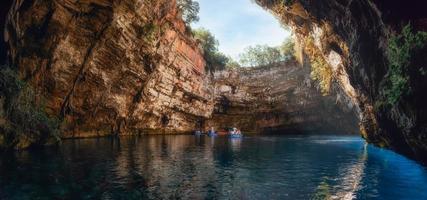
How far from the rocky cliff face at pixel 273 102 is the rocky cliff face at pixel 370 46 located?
26942 millimetres

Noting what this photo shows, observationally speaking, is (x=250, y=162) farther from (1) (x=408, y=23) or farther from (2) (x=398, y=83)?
(1) (x=408, y=23)

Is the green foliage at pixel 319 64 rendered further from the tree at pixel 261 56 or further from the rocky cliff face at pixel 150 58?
the tree at pixel 261 56

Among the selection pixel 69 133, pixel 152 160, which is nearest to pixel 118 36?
pixel 69 133

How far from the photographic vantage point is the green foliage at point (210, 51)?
65375mm

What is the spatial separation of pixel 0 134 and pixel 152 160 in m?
9.50

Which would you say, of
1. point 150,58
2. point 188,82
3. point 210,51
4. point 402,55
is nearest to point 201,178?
point 402,55

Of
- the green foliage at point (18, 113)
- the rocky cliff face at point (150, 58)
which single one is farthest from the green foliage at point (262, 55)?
the green foliage at point (18, 113)

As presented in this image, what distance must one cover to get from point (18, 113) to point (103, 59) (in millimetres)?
13785

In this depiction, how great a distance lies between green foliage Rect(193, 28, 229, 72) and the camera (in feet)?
214

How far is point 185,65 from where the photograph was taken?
2035 inches

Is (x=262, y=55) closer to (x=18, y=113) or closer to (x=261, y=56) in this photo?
(x=261, y=56)

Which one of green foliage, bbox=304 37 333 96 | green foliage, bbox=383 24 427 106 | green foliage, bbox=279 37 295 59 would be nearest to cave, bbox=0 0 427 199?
green foliage, bbox=383 24 427 106

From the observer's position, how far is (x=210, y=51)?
7106 cm

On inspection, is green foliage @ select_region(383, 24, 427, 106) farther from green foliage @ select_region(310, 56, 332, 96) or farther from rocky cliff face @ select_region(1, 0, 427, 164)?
green foliage @ select_region(310, 56, 332, 96)
